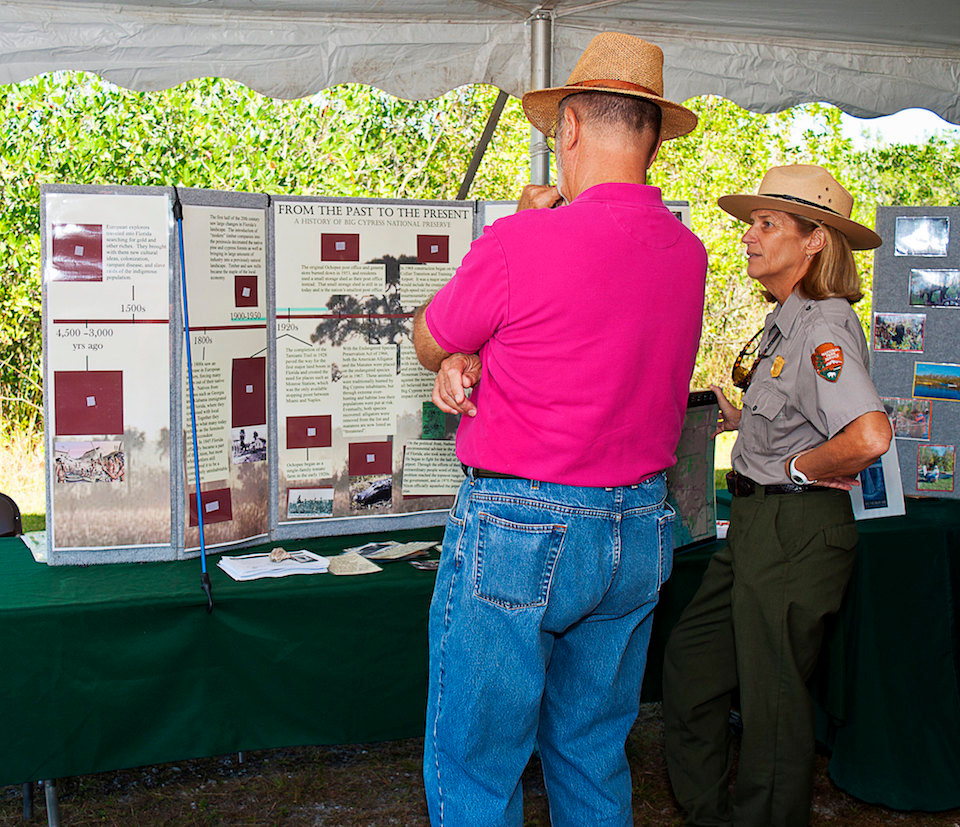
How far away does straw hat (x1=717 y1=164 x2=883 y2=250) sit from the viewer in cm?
241

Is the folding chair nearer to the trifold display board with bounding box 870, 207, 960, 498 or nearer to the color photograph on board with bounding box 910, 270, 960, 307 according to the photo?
the trifold display board with bounding box 870, 207, 960, 498

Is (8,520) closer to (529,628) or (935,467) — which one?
(529,628)

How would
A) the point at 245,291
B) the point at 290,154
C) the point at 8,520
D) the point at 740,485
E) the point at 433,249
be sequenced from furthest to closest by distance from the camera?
the point at 290,154, the point at 8,520, the point at 433,249, the point at 245,291, the point at 740,485

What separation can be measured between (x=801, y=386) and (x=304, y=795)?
1.82 metres

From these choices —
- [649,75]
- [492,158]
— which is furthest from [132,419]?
[492,158]

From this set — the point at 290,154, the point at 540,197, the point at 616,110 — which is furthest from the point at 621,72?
the point at 290,154

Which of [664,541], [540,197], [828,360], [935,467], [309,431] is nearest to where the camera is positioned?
[664,541]

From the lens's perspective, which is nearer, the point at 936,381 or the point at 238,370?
the point at 238,370

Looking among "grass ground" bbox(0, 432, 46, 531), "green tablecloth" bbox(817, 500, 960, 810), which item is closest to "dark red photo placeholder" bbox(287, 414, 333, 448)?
"green tablecloth" bbox(817, 500, 960, 810)

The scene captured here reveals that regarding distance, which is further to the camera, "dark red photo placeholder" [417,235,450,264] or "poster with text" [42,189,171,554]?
"dark red photo placeholder" [417,235,450,264]

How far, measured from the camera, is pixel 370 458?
280cm

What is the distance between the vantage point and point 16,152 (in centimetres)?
699

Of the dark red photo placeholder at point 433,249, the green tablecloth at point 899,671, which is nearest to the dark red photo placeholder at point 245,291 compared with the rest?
the dark red photo placeholder at point 433,249

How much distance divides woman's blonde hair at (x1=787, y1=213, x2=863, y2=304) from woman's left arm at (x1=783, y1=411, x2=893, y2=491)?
0.33 metres
